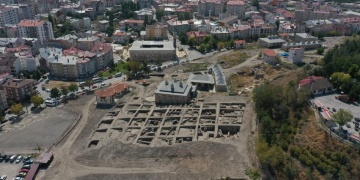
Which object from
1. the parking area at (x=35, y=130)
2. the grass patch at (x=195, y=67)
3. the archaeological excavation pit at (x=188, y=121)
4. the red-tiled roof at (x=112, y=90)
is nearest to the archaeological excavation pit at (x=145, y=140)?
the archaeological excavation pit at (x=188, y=121)

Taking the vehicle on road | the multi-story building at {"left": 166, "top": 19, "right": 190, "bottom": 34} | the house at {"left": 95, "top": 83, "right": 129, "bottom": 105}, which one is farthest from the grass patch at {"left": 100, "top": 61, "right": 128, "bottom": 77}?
the multi-story building at {"left": 166, "top": 19, "right": 190, "bottom": 34}

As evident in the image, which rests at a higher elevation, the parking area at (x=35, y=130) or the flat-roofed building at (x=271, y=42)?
the flat-roofed building at (x=271, y=42)

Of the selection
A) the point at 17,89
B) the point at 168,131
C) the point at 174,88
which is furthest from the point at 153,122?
the point at 17,89

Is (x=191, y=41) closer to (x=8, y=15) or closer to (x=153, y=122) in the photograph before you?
(x=153, y=122)

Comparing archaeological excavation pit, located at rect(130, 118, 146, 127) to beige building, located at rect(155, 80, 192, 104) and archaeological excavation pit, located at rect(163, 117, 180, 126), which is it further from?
beige building, located at rect(155, 80, 192, 104)

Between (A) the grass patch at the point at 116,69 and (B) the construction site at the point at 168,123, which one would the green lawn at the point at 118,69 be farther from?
(B) the construction site at the point at 168,123

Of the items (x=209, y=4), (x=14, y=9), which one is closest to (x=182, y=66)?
(x=209, y=4)

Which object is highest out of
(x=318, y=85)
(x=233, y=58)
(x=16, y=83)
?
(x=318, y=85)
